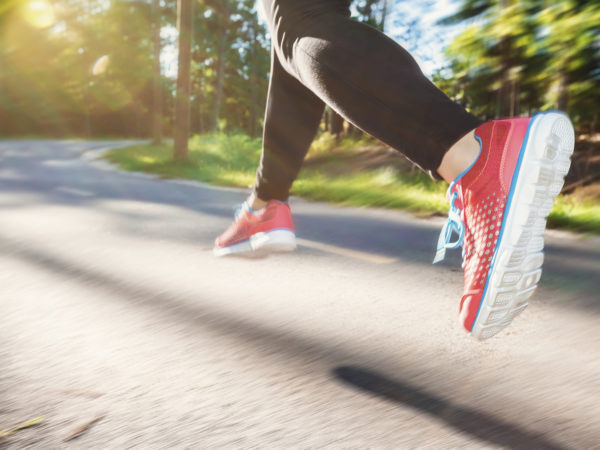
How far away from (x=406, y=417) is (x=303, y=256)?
1427 mm

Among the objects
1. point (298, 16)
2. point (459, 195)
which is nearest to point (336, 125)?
point (298, 16)

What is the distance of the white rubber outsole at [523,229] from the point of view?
4.29ft

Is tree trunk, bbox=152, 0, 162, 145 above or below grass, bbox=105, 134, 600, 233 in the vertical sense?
above

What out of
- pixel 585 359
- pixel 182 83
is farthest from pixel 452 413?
pixel 182 83

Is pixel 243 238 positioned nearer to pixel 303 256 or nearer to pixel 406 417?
pixel 303 256

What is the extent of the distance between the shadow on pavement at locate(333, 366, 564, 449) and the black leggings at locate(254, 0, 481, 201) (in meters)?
0.53

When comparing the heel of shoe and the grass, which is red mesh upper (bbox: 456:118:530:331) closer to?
the heel of shoe

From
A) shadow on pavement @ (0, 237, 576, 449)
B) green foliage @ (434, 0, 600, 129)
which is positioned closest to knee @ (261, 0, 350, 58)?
shadow on pavement @ (0, 237, 576, 449)

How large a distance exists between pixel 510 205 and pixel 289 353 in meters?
0.64

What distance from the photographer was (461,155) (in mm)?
1346

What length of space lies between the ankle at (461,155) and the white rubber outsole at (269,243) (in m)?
1.01

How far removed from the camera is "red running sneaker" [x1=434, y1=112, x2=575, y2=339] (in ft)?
4.31

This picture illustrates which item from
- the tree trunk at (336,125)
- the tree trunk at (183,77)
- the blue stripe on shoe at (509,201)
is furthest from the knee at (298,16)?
the tree trunk at (336,125)

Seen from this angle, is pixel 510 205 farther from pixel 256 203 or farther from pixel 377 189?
pixel 377 189
